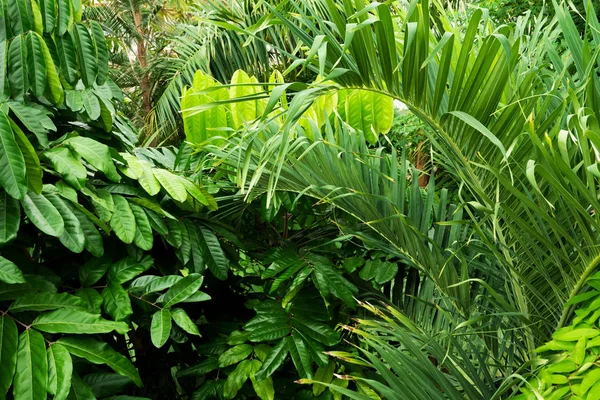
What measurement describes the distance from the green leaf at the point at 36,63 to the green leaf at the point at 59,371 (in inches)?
19.3

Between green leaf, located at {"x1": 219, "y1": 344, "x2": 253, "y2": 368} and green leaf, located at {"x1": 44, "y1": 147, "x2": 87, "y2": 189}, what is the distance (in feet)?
1.76

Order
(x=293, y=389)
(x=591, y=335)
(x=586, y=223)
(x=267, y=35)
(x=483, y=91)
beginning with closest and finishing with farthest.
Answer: (x=591, y=335), (x=586, y=223), (x=483, y=91), (x=293, y=389), (x=267, y=35)

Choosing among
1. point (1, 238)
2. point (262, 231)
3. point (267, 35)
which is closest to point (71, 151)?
point (1, 238)

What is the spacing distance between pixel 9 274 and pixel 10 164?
0.20 metres

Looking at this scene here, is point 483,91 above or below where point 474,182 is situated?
above

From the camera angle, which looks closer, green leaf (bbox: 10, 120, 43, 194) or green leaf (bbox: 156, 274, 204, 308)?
green leaf (bbox: 10, 120, 43, 194)

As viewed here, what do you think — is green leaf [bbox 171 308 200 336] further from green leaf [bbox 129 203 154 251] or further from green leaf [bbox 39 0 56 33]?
green leaf [bbox 39 0 56 33]

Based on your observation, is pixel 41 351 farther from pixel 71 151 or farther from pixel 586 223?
pixel 586 223

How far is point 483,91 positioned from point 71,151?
2.73 feet

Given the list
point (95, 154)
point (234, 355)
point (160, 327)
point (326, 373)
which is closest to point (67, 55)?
point (95, 154)

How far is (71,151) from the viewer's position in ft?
3.95

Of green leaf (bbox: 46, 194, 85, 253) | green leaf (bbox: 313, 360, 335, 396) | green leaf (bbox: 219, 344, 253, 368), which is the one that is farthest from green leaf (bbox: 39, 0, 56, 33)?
green leaf (bbox: 313, 360, 335, 396)

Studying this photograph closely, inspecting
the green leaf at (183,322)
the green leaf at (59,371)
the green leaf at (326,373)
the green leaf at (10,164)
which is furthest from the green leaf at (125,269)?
the green leaf at (326,373)

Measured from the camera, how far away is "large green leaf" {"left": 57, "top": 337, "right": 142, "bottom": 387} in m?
1.09
